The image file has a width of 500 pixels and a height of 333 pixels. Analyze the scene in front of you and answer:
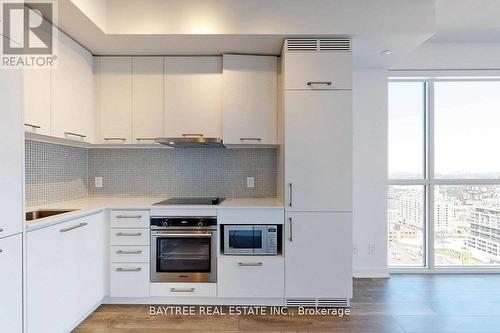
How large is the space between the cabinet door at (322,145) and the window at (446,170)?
135cm

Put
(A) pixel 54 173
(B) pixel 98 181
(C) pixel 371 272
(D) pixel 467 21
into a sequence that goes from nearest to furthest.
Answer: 1. (A) pixel 54 173
2. (D) pixel 467 21
3. (B) pixel 98 181
4. (C) pixel 371 272

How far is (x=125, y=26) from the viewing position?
253 cm

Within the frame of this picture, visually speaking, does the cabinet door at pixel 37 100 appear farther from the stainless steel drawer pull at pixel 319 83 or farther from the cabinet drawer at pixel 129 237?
the stainless steel drawer pull at pixel 319 83

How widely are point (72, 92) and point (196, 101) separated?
1101mm

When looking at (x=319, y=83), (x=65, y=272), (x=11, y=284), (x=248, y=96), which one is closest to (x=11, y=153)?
(x=11, y=284)

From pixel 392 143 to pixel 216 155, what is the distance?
7.07ft

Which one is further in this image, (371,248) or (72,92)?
(371,248)

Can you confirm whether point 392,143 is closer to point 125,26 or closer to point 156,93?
Result: point 156,93

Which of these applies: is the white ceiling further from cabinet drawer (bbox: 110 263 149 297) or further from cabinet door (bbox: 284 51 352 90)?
cabinet drawer (bbox: 110 263 149 297)

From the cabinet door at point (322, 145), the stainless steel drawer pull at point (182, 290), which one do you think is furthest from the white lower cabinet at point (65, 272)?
the cabinet door at point (322, 145)

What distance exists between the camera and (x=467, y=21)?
2904mm

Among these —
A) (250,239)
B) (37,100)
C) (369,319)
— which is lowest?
(369,319)

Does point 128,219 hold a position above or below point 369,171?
below

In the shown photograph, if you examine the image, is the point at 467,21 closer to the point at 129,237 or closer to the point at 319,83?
the point at 319,83
